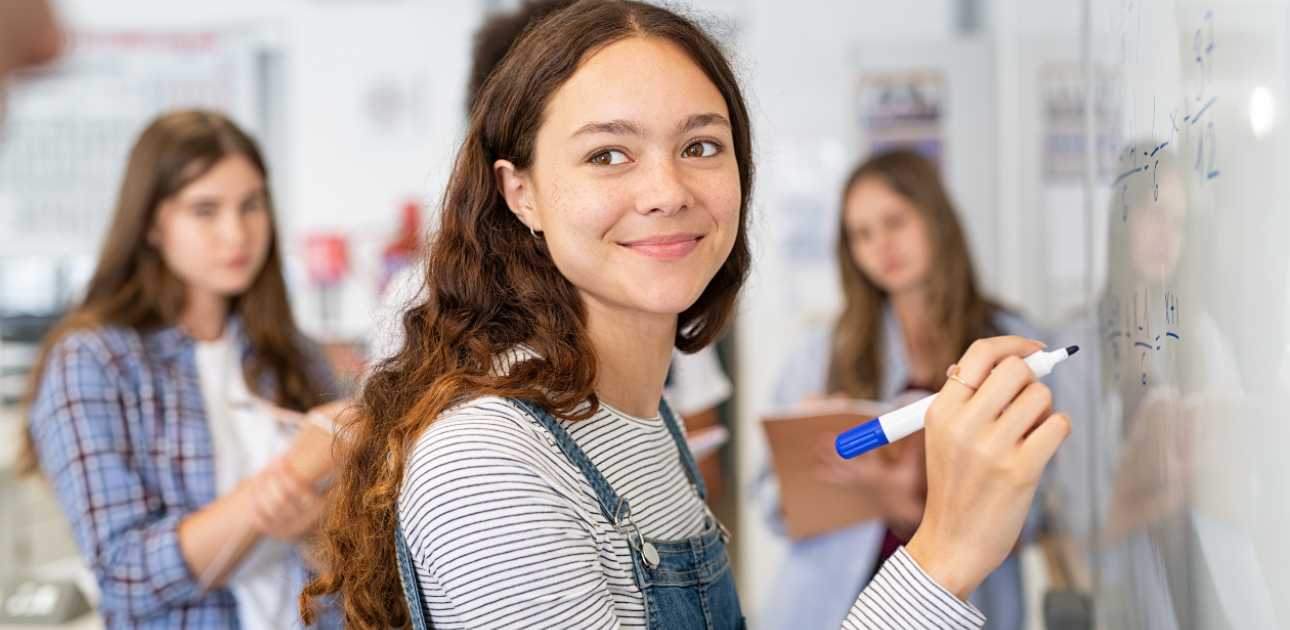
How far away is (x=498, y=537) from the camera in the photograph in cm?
69

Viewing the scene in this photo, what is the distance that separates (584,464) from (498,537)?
13 cm

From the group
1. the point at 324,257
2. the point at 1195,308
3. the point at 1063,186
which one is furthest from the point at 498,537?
the point at 324,257

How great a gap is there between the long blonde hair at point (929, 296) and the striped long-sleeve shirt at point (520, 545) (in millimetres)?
1285

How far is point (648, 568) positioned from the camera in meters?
0.82

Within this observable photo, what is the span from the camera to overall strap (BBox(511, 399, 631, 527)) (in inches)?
31.0

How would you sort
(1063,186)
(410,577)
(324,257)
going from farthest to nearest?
(324,257) < (1063,186) < (410,577)

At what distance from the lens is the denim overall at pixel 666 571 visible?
79 cm

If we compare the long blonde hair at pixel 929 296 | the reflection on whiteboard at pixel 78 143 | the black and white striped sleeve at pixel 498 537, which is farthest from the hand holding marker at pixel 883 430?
the reflection on whiteboard at pixel 78 143

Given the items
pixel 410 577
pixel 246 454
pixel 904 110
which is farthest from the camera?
pixel 904 110

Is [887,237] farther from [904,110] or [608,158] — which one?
[608,158]

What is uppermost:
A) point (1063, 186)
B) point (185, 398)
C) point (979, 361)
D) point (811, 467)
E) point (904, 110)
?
point (904, 110)

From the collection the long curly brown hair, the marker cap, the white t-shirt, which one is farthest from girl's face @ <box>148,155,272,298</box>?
the marker cap

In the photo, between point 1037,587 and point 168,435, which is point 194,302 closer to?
point 168,435

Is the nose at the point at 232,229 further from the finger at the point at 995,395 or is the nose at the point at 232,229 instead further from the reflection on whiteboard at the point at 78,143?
the reflection on whiteboard at the point at 78,143
